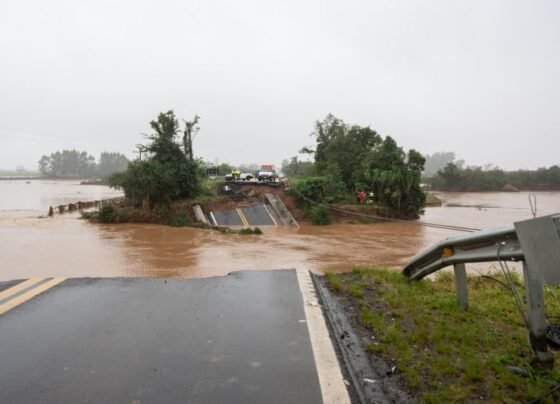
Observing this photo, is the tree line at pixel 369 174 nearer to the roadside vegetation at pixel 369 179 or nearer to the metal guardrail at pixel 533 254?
the roadside vegetation at pixel 369 179

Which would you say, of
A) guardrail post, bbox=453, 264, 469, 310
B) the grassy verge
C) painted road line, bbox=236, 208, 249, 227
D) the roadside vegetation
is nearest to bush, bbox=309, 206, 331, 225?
the roadside vegetation

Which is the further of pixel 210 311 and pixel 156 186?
pixel 156 186

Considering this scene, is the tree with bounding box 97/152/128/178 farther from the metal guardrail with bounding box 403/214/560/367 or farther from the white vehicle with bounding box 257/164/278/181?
the metal guardrail with bounding box 403/214/560/367

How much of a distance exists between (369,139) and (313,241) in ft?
63.4

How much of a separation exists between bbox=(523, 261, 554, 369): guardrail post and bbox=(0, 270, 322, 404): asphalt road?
6.38 ft

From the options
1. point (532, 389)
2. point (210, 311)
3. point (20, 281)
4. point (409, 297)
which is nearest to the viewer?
point (532, 389)

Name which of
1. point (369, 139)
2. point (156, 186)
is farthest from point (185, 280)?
point (369, 139)

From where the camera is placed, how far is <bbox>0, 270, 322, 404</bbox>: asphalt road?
3.00m

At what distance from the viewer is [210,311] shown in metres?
4.80

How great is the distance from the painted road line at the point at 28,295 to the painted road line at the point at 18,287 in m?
0.19

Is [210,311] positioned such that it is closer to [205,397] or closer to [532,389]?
[205,397]

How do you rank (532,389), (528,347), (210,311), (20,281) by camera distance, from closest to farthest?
(532,389) < (528,347) < (210,311) < (20,281)

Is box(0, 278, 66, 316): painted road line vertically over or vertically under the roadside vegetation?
under

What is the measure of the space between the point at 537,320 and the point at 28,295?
6.31m
